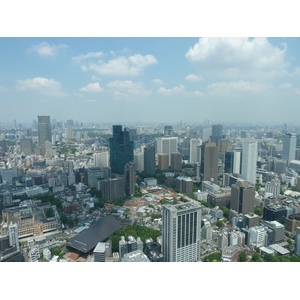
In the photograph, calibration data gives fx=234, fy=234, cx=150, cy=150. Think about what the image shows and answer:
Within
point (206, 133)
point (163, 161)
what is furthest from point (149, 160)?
point (206, 133)

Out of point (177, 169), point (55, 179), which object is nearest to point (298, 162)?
point (177, 169)

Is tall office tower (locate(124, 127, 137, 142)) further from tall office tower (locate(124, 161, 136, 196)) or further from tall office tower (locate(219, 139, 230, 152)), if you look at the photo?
tall office tower (locate(219, 139, 230, 152))

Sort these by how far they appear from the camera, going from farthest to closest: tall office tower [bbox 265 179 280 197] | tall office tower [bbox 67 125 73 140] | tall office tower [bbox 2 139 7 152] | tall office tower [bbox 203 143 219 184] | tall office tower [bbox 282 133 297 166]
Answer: tall office tower [bbox 282 133 297 166] < tall office tower [bbox 203 143 219 184] < tall office tower [bbox 265 179 280 197] < tall office tower [bbox 2 139 7 152] < tall office tower [bbox 67 125 73 140]

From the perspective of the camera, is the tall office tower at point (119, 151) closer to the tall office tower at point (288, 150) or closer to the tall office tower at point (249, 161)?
the tall office tower at point (249, 161)

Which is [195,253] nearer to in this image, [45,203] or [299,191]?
[45,203]

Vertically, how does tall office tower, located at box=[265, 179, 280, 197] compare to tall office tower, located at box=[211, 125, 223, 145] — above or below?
below

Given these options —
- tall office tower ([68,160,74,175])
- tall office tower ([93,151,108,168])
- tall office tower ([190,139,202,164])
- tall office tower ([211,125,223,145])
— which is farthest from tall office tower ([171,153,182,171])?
tall office tower ([68,160,74,175])
